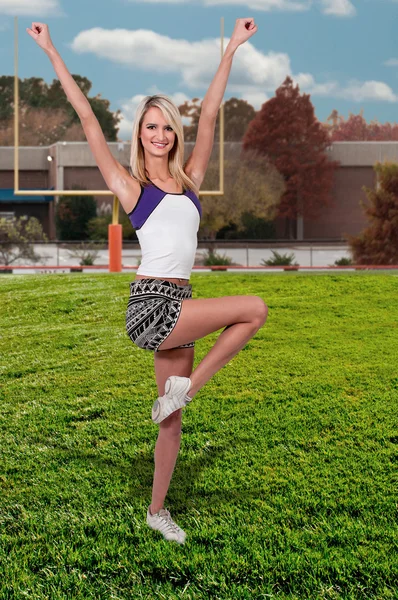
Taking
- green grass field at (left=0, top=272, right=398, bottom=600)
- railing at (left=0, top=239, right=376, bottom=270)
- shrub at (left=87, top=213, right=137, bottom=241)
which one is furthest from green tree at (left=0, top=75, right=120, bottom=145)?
green grass field at (left=0, top=272, right=398, bottom=600)

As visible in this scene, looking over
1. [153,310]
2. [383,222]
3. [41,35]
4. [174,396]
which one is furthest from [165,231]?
[383,222]

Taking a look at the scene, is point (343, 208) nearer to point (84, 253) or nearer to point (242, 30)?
point (84, 253)

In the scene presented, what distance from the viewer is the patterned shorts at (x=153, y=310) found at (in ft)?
10.9

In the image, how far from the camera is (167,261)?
344 cm

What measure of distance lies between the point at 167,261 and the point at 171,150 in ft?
1.92

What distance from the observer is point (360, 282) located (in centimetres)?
1146

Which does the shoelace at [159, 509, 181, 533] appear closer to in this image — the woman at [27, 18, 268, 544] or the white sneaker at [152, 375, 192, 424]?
the woman at [27, 18, 268, 544]

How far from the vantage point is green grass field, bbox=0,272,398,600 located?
354cm

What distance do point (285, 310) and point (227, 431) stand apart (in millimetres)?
4399

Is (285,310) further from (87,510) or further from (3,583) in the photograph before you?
(3,583)

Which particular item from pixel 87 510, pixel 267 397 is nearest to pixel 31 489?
pixel 87 510

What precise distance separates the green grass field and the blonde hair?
175 cm

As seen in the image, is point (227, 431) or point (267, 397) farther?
point (267, 397)

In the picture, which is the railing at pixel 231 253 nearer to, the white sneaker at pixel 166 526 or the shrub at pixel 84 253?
the shrub at pixel 84 253
